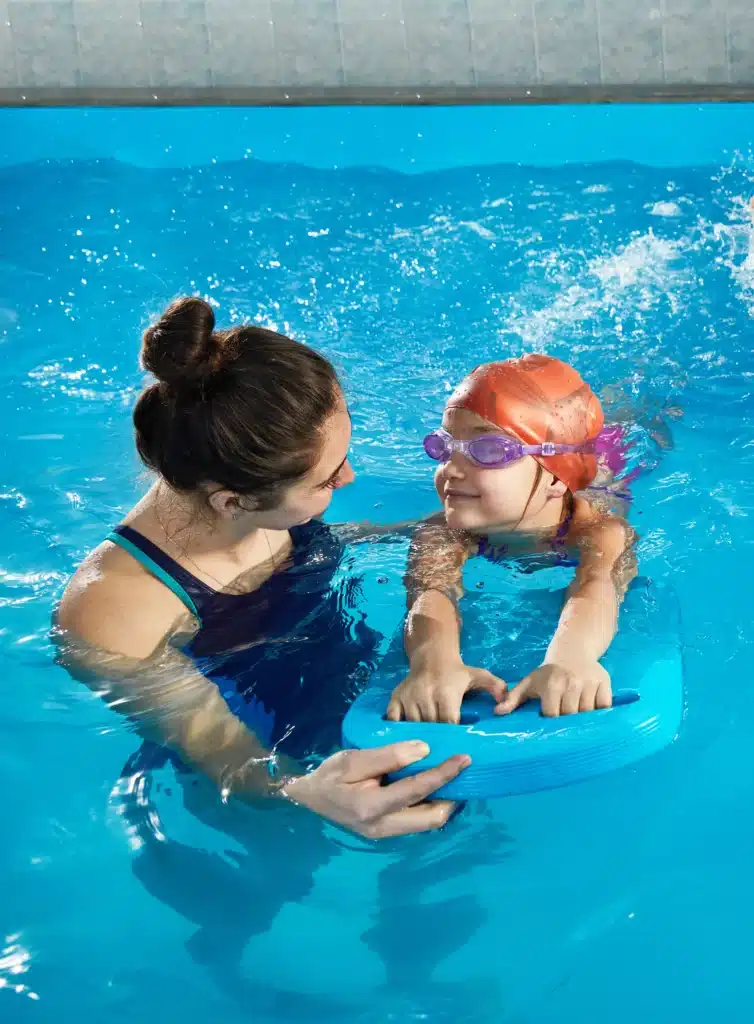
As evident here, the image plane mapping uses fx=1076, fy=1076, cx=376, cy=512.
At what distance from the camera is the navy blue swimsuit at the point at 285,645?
283 cm

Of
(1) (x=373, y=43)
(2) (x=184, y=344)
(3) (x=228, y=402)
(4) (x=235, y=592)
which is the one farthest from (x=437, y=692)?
(1) (x=373, y=43)

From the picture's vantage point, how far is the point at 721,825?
2.87 meters

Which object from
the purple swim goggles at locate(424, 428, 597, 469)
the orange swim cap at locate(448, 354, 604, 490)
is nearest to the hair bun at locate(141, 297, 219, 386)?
the purple swim goggles at locate(424, 428, 597, 469)

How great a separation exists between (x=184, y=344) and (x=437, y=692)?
1.01 m

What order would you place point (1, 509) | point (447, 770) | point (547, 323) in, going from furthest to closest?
point (547, 323), point (1, 509), point (447, 770)

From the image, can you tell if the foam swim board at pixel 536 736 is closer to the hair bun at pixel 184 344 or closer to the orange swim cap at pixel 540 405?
the orange swim cap at pixel 540 405

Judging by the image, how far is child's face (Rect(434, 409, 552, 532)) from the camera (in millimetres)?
3125

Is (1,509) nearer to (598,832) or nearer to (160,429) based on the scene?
(160,429)

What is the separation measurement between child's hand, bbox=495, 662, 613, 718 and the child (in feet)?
0.44

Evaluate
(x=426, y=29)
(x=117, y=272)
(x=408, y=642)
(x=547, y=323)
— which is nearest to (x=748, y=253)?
(x=547, y=323)

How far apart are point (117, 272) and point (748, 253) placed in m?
3.44

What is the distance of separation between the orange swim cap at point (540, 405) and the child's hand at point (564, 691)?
2.74ft

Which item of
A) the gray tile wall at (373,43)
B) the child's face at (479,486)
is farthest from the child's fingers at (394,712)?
the gray tile wall at (373,43)

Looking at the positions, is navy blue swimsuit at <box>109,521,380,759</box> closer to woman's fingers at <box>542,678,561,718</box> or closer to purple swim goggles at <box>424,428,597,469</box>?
purple swim goggles at <box>424,428,597,469</box>
